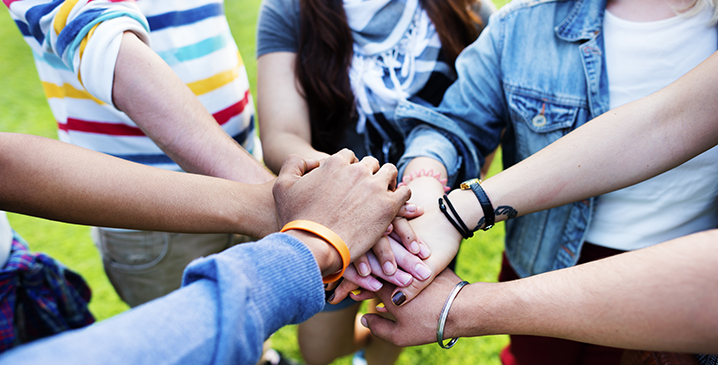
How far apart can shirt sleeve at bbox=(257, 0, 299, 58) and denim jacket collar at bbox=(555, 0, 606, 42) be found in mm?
1007

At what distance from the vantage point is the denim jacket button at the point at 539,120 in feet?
4.70

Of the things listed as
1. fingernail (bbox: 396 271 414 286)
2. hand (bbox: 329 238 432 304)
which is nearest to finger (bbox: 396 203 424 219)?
hand (bbox: 329 238 432 304)

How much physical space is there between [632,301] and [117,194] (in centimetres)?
133

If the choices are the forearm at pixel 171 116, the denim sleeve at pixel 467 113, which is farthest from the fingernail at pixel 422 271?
the forearm at pixel 171 116

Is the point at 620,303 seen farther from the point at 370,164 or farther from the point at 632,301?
the point at 370,164

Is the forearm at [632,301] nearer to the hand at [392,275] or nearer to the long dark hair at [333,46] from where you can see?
the hand at [392,275]

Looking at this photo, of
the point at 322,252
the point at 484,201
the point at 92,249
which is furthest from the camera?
the point at 92,249

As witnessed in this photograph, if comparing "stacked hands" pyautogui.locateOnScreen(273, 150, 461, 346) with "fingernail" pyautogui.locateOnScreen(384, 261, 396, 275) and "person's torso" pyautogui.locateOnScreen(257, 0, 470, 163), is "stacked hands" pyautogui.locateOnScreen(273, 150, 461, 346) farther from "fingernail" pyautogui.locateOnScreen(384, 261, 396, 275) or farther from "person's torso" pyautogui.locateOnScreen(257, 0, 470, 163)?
"person's torso" pyautogui.locateOnScreen(257, 0, 470, 163)

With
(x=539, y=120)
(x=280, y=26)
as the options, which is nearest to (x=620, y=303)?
(x=539, y=120)

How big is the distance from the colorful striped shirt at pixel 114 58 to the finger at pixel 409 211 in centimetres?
80

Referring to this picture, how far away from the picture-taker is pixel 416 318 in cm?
123

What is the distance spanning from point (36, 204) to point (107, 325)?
62 cm

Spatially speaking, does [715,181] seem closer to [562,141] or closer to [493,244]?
[562,141]

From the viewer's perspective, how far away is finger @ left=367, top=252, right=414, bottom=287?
125 centimetres
